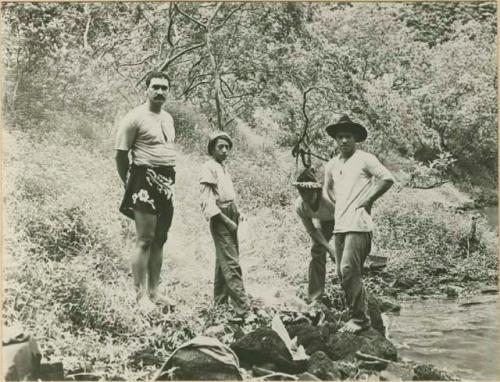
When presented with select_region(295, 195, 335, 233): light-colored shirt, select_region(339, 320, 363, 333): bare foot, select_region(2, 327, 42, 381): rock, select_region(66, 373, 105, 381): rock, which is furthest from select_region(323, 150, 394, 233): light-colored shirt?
→ select_region(2, 327, 42, 381): rock

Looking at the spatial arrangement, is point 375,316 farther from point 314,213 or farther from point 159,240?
point 159,240

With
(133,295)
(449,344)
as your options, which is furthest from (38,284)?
(449,344)

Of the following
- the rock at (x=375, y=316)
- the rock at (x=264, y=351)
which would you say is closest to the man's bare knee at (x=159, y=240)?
the rock at (x=264, y=351)

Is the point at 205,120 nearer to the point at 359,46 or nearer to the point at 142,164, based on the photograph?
the point at 142,164

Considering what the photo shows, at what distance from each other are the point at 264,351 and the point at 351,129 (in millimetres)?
1955

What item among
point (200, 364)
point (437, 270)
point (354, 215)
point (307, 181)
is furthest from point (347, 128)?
point (200, 364)

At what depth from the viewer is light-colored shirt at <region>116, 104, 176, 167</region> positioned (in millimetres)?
5320

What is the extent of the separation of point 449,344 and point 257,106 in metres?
2.68

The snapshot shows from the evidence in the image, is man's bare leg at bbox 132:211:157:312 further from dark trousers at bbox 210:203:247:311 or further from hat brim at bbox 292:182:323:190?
hat brim at bbox 292:182:323:190

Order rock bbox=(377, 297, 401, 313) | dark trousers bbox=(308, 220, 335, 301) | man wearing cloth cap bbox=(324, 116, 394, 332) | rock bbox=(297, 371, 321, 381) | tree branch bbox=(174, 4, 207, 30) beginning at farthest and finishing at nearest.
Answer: tree branch bbox=(174, 4, 207, 30) → rock bbox=(377, 297, 401, 313) → dark trousers bbox=(308, 220, 335, 301) → man wearing cloth cap bbox=(324, 116, 394, 332) → rock bbox=(297, 371, 321, 381)

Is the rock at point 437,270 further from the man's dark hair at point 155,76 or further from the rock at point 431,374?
the man's dark hair at point 155,76

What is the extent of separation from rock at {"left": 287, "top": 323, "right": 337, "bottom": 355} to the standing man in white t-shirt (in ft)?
3.54

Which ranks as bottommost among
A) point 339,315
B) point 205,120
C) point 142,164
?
point 339,315

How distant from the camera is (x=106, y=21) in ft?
18.9
